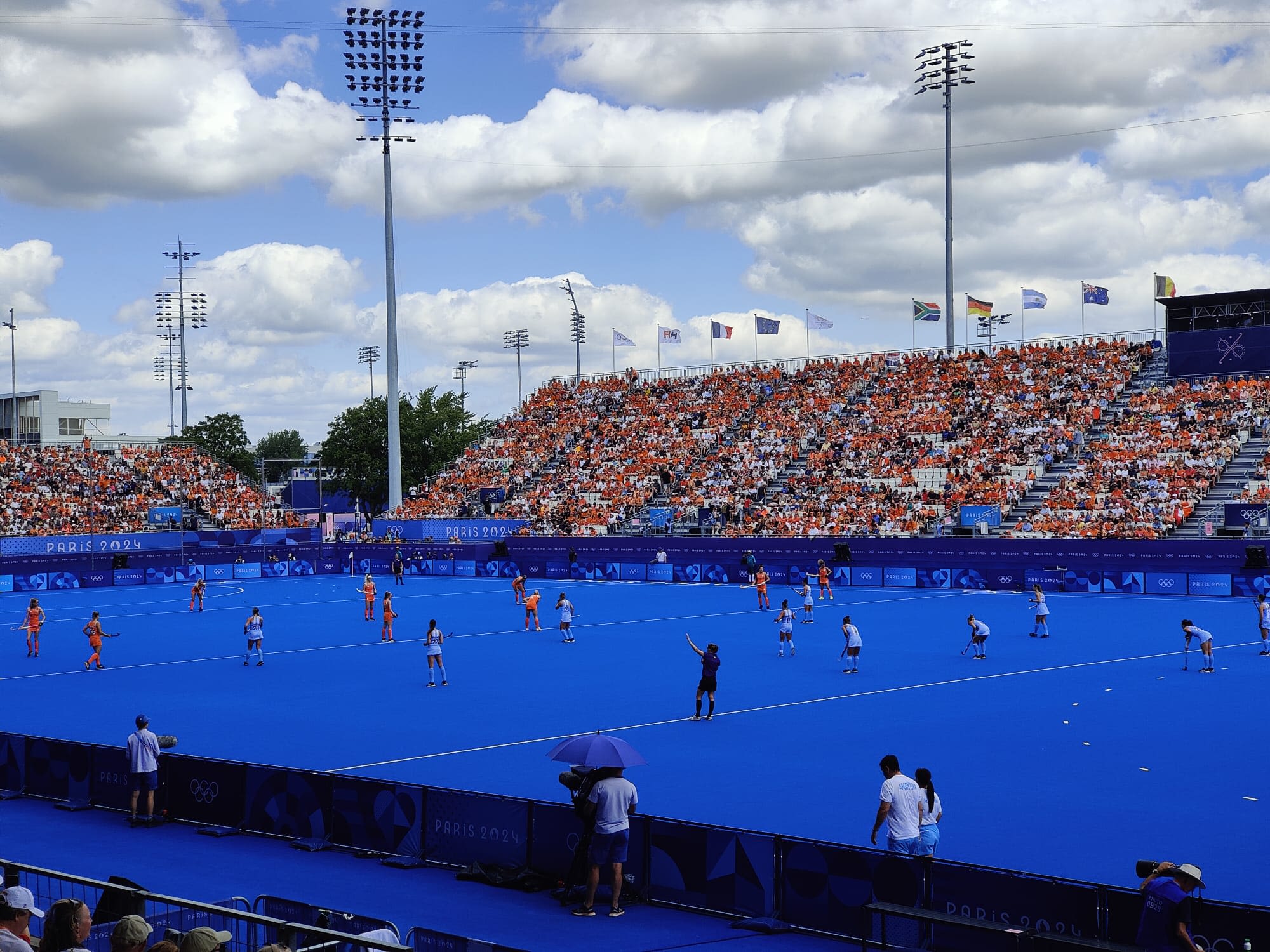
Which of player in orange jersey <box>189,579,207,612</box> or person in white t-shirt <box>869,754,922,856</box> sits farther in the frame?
player in orange jersey <box>189,579,207,612</box>

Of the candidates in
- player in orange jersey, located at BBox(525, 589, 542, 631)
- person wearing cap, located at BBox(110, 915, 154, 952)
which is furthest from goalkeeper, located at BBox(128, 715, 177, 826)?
player in orange jersey, located at BBox(525, 589, 542, 631)

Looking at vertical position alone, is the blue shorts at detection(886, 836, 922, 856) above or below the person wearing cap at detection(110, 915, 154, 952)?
below

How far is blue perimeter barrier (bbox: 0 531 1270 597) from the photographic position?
162ft

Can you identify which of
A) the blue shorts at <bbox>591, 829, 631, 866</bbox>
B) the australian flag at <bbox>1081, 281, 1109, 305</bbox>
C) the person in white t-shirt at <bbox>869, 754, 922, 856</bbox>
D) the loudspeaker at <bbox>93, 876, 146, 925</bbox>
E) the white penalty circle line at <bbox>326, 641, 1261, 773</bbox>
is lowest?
the white penalty circle line at <bbox>326, 641, 1261, 773</bbox>

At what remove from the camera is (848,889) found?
41.6ft

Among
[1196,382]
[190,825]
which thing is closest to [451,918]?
[190,825]

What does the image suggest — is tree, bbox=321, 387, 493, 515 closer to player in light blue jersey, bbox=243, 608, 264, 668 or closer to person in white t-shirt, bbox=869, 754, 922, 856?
player in light blue jersey, bbox=243, 608, 264, 668

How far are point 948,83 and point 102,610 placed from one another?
1977 inches

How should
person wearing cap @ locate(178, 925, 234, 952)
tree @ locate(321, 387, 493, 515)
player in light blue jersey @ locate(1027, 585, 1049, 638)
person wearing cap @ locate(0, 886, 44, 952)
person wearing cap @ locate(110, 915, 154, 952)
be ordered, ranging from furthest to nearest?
tree @ locate(321, 387, 493, 515), player in light blue jersey @ locate(1027, 585, 1049, 638), person wearing cap @ locate(0, 886, 44, 952), person wearing cap @ locate(110, 915, 154, 952), person wearing cap @ locate(178, 925, 234, 952)

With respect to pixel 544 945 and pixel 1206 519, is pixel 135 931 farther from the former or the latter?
pixel 1206 519

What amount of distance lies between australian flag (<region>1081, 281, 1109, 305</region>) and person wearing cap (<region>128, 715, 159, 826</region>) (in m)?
63.4

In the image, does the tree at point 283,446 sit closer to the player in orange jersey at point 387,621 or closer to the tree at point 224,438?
the tree at point 224,438

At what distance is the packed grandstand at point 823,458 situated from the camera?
57500mm

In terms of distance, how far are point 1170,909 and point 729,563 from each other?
49.9 meters
